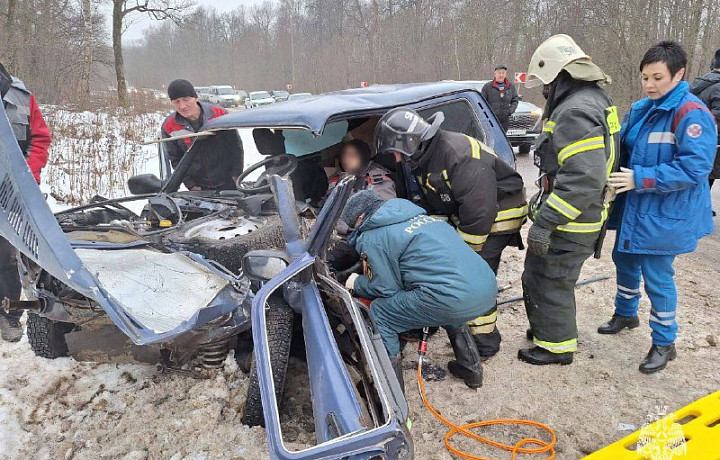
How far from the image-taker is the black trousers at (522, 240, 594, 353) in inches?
114

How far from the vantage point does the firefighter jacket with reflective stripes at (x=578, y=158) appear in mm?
2637

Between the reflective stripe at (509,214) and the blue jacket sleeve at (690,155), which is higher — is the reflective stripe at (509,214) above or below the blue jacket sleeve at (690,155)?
below

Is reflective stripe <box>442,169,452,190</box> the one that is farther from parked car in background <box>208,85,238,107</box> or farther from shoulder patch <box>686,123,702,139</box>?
parked car in background <box>208,85,238,107</box>

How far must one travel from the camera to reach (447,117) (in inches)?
143

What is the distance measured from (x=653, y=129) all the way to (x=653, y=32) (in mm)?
13791

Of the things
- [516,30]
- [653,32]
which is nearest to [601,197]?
[653,32]

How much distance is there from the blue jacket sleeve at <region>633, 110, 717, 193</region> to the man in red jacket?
3890 millimetres

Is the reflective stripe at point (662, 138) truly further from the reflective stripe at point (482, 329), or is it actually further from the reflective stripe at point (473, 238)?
the reflective stripe at point (482, 329)

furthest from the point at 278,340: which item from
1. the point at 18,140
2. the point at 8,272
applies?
the point at 18,140

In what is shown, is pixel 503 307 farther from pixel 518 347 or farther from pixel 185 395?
pixel 185 395

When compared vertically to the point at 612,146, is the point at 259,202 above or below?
below

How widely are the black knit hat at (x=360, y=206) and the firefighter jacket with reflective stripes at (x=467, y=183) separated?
0.49 metres

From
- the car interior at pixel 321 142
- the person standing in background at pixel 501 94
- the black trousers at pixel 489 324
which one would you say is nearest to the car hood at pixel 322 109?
the car interior at pixel 321 142

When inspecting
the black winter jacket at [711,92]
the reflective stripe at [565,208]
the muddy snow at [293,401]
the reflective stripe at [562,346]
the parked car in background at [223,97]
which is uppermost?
the parked car in background at [223,97]
